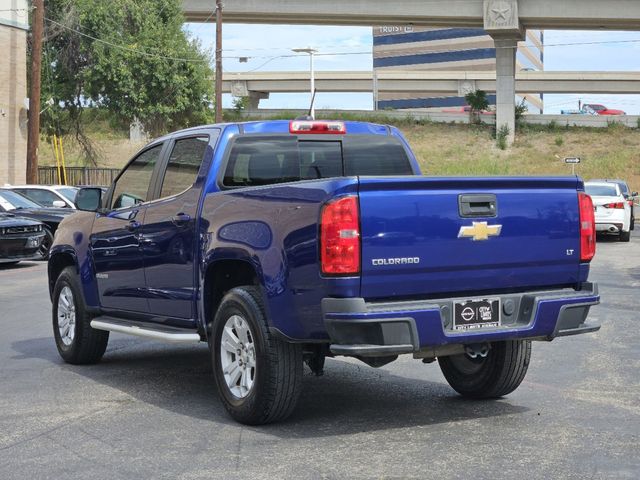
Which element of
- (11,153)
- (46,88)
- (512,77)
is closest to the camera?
(11,153)

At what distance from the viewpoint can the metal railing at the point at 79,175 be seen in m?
46.1

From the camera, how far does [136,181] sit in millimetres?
8781

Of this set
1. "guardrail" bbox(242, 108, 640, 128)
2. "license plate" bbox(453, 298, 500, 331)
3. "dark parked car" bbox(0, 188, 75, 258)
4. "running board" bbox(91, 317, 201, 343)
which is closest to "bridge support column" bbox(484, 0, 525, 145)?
"guardrail" bbox(242, 108, 640, 128)

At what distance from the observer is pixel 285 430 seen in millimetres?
6652

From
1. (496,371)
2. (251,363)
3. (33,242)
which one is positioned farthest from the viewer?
(33,242)

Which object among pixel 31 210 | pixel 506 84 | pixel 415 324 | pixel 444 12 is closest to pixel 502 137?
pixel 506 84

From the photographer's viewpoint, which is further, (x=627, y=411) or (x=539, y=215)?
(x=627, y=411)

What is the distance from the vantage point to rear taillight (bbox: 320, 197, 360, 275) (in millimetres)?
5973

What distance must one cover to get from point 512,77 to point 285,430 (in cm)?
6303

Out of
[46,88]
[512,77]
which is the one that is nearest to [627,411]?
[46,88]

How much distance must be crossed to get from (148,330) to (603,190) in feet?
71.3

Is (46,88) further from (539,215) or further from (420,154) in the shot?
(539,215)

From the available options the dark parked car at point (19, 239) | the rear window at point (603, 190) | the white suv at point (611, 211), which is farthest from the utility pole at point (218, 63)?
the dark parked car at point (19, 239)

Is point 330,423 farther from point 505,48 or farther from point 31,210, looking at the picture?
point 505,48
